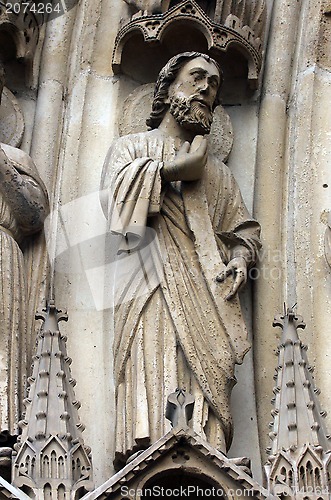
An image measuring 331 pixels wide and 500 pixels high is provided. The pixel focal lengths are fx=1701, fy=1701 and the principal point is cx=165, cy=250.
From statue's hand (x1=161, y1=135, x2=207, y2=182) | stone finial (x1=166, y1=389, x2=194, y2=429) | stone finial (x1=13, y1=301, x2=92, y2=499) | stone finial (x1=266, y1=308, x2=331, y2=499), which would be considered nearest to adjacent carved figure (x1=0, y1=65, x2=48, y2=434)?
stone finial (x1=13, y1=301, x2=92, y2=499)

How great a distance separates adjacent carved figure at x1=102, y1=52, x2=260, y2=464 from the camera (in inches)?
320

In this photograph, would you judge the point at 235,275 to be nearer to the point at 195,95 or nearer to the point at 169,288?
the point at 169,288

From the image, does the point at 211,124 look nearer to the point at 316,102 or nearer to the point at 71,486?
the point at 316,102

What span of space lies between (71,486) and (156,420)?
69 centimetres

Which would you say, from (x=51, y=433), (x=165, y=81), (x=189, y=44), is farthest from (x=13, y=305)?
(x=189, y=44)

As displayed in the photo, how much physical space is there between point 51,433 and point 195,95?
218 cm

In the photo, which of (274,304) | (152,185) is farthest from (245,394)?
(152,185)

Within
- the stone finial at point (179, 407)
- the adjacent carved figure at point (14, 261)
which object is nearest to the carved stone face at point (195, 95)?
the adjacent carved figure at point (14, 261)

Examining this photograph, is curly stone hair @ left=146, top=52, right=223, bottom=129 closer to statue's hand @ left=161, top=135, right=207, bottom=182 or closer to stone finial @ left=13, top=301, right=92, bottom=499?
statue's hand @ left=161, top=135, right=207, bottom=182

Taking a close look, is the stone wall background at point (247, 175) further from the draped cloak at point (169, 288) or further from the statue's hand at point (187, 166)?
the statue's hand at point (187, 166)

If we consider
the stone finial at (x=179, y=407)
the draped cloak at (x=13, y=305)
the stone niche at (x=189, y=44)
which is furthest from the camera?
the stone niche at (x=189, y=44)

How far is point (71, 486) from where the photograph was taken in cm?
746

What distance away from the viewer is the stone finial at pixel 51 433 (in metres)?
7.46

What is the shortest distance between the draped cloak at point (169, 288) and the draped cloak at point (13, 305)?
427 millimetres
